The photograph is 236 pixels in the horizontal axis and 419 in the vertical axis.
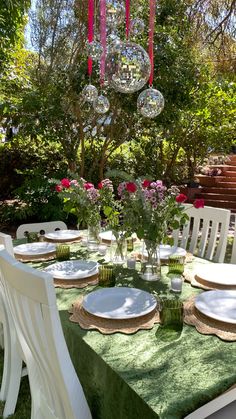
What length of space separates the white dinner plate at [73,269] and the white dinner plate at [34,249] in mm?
256

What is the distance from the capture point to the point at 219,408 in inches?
42.5

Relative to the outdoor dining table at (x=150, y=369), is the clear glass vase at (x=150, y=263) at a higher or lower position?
higher

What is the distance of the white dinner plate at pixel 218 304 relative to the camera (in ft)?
4.67

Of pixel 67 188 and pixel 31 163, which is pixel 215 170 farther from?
pixel 67 188

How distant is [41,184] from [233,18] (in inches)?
150

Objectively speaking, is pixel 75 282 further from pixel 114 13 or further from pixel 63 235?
pixel 114 13

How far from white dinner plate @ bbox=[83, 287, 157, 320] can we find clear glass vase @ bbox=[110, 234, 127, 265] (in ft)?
1.43

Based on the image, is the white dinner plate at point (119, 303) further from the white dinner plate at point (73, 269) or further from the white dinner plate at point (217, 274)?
the white dinner plate at point (217, 274)

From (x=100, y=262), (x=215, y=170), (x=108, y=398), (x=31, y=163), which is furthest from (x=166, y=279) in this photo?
(x=215, y=170)

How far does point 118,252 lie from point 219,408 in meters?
1.12

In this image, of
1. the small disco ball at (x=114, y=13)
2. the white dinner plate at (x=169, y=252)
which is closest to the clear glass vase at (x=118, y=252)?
the white dinner plate at (x=169, y=252)

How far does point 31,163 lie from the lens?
6344 millimetres

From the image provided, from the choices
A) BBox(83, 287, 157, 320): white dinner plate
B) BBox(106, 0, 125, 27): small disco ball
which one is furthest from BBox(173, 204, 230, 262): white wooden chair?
BBox(106, 0, 125, 27): small disco ball

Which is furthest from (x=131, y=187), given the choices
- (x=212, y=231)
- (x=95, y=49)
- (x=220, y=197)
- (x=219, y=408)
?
(x=220, y=197)
